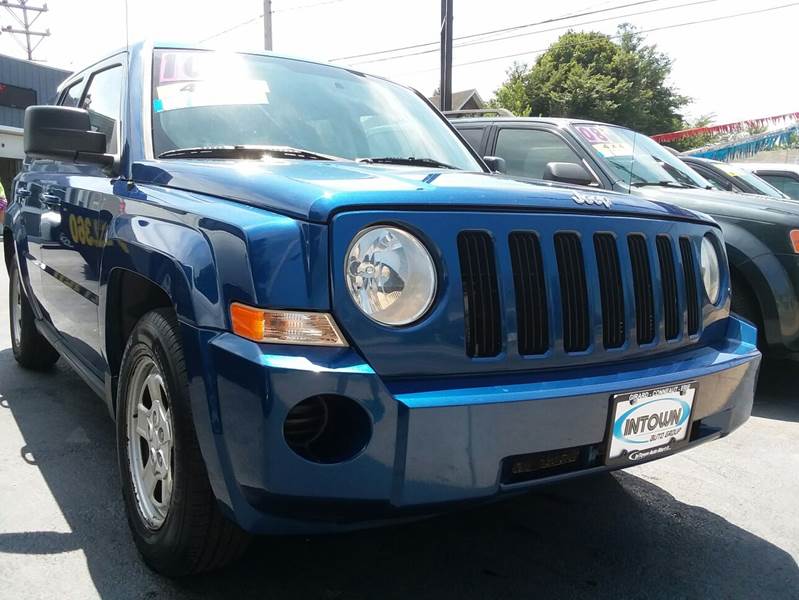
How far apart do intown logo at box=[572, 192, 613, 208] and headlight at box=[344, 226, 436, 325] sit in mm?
606

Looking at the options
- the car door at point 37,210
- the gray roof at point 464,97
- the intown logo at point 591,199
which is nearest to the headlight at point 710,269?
the intown logo at point 591,199

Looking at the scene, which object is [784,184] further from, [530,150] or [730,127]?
[730,127]

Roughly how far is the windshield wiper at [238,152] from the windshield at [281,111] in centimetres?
4

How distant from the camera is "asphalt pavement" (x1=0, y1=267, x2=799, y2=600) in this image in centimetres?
224

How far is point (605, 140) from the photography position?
5.65 m

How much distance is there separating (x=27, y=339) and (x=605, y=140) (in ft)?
14.1

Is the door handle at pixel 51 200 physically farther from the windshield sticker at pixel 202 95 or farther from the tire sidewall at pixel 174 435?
the tire sidewall at pixel 174 435

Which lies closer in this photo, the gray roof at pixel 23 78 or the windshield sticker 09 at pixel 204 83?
the windshield sticker 09 at pixel 204 83

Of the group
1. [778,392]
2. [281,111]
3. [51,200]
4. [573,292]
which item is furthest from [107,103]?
[778,392]

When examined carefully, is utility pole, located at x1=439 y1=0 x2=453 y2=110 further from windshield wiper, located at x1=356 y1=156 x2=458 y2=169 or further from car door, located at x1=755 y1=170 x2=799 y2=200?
windshield wiper, located at x1=356 y1=156 x2=458 y2=169

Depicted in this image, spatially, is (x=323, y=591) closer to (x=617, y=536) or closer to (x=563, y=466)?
(x=563, y=466)

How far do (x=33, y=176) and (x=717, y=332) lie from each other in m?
3.40

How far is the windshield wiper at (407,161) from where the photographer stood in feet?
9.57

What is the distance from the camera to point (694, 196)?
16.2ft
